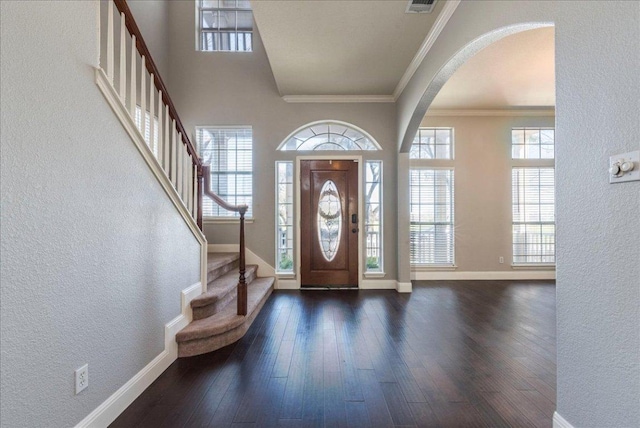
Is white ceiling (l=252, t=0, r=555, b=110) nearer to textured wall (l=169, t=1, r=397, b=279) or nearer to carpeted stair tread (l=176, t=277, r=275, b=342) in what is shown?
textured wall (l=169, t=1, r=397, b=279)

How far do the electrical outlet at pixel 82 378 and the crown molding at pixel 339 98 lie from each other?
3.97 meters

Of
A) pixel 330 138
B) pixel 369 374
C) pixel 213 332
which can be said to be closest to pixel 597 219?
pixel 369 374

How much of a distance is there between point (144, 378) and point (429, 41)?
3.66 m

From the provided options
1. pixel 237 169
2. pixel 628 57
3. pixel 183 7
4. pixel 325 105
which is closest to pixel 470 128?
pixel 325 105

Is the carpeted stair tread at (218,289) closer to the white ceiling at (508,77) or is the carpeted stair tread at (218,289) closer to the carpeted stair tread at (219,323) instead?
the carpeted stair tread at (219,323)

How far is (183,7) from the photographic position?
462 centimetres

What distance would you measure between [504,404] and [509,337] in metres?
1.17

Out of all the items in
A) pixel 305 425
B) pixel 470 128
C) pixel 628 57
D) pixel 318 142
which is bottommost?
pixel 305 425

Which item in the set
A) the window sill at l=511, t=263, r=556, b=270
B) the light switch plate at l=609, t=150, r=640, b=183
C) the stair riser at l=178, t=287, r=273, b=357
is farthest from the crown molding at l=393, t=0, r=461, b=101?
the window sill at l=511, t=263, r=556, b=270

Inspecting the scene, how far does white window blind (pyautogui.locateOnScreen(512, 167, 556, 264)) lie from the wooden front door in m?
2.96

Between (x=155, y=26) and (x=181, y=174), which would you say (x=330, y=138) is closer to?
(x=181, y=174)

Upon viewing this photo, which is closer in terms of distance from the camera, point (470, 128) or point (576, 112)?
point (576, 112)

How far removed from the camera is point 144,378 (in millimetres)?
1910

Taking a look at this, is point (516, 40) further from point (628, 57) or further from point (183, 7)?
point (183, 7)
